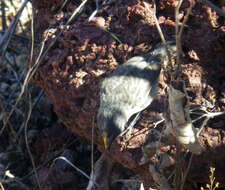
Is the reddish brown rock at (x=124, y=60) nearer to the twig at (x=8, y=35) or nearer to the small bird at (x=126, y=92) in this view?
the small bird at (x=126, y=92)

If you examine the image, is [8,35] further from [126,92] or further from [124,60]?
[126,92]

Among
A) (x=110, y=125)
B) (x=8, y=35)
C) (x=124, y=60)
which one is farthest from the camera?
(x=8, y=35)

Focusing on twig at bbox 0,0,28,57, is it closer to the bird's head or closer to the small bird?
the small bird

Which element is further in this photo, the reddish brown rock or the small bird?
the small bird

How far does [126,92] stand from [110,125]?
34 centimetres

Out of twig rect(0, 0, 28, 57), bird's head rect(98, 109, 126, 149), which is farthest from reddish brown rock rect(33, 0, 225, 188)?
twig rect(0, 0, 28, 57)

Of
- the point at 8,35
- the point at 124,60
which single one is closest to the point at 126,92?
the point at 124,60

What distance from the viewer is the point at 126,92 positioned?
3.09 m

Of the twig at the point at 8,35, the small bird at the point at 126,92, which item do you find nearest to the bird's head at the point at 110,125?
the small bird at the point at 126,92

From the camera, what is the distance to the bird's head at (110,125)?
112 inches

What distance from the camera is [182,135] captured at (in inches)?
85.6

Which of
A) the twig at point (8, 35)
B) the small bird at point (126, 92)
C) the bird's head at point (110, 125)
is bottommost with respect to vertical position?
the bird's head at point (110, 125)

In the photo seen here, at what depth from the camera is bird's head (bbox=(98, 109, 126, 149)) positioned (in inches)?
112

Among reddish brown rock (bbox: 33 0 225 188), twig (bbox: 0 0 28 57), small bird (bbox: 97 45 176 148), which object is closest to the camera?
reddish brown rock (bbox: 33 0 225 188)
